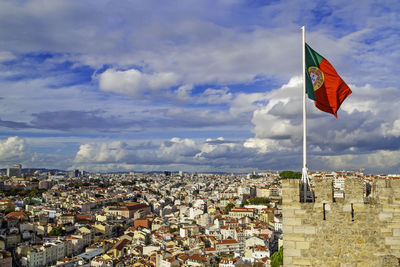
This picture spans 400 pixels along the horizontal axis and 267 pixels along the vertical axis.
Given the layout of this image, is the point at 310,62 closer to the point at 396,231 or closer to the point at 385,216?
the point at 385,216

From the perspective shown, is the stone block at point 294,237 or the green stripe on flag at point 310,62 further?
the green stripe on flag at point 310,62

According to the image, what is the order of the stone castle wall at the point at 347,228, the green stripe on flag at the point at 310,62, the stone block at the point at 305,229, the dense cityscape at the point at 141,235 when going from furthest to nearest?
the dense cityscape at the point at 141,235 → the green stripe on flag at the point at 310,62 → the stone block at the point at 305,229 → the stone castle wall at the point at 347,228

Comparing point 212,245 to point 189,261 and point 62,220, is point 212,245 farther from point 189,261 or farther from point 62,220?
point 62,220

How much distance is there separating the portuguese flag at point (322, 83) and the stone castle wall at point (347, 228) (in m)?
1.76

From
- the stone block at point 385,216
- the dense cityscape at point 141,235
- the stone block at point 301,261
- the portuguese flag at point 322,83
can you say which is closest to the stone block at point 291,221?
the stone block at point 301,261

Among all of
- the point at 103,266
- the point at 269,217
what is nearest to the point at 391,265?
the point at 103,266

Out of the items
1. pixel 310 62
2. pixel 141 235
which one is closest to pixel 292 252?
pixel 310 62

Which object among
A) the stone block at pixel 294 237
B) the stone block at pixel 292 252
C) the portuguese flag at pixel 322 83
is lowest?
the stone block at pixel 292 252

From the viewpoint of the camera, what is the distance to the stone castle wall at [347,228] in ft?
18.0

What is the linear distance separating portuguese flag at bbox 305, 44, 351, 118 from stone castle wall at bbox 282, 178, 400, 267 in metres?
1.76

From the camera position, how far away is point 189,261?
4038cm

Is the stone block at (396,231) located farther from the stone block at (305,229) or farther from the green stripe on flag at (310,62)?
the green stripe on flag at (310,62)

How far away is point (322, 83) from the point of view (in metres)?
6.84

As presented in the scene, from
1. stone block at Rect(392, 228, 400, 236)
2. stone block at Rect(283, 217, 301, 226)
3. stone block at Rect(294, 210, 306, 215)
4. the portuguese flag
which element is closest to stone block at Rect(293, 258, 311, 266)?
stone block at Rect(283, 217, 301, 226)
